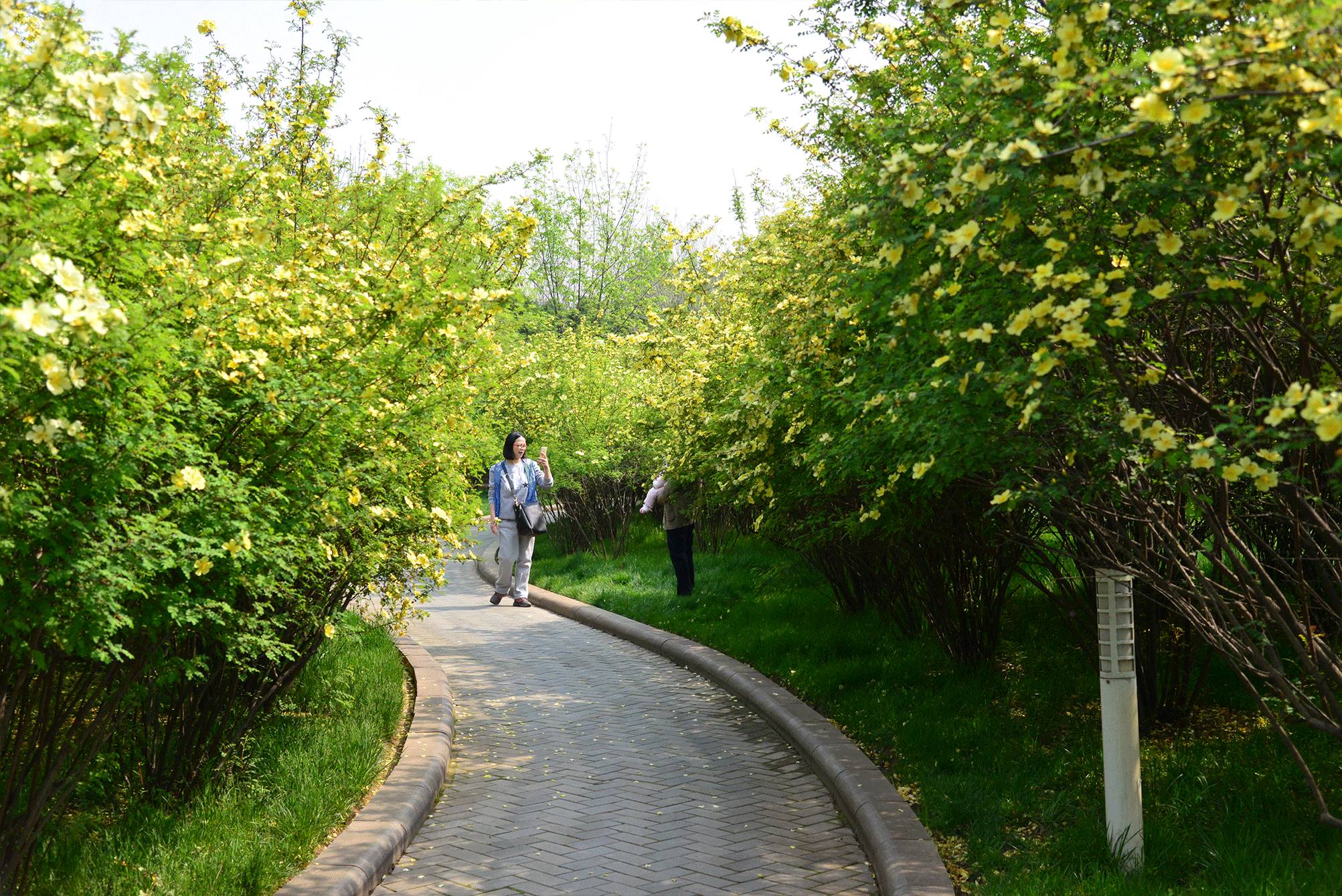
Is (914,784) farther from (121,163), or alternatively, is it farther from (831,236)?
(121,163)

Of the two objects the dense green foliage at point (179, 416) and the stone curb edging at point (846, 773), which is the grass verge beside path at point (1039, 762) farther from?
the dense green foliage at point (179, 416)

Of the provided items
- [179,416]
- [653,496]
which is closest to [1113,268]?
[179,416]

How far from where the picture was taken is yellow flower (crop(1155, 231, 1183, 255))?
344cm

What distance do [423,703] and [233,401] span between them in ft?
13.3

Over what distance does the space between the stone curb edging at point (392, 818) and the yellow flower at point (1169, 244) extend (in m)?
3.90

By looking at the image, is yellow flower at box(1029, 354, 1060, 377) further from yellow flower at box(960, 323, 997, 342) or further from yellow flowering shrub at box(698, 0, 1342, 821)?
yellow flower at box(960, 323, 997, 342)

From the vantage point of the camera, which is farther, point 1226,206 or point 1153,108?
point 1226,206

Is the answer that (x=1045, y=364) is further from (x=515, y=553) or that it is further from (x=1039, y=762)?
(x=515, y=553)

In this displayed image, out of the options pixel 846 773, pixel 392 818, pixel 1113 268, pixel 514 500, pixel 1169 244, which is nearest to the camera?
pixel 1169 244

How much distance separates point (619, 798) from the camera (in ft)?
A: 21.1

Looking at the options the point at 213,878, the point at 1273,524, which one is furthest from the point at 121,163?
the point at 1273,524

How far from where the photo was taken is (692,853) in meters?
5.56

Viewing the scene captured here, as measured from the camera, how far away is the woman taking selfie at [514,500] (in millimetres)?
13562

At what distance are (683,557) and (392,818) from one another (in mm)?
7118
